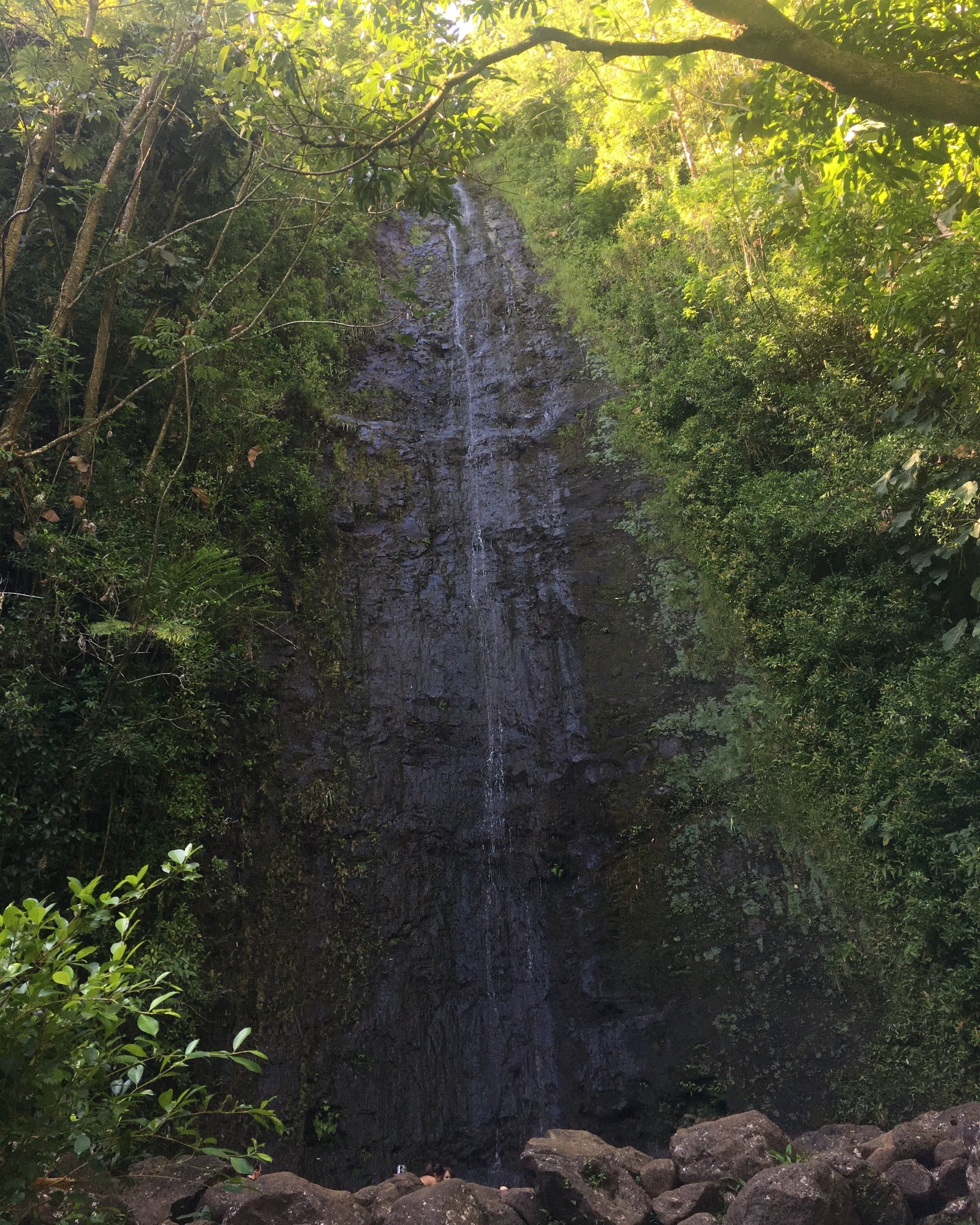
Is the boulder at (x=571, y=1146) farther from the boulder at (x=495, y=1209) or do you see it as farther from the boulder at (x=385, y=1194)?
the boulder at (x=385, y=1194)

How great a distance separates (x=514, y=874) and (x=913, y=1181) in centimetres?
410

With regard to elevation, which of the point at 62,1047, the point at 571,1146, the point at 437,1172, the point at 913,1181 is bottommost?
the point at 437,1172

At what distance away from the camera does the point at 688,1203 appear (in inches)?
165

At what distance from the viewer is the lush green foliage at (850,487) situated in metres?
5.47

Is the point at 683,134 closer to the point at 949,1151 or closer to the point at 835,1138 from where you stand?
the point at 835,1138

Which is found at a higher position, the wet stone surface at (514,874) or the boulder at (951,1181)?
the wet stone surface at (514,874)

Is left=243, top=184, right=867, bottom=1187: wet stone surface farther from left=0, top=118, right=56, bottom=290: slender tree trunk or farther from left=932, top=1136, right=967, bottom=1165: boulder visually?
left=0, top=118, right=56, bottom=290: slender tree trunk

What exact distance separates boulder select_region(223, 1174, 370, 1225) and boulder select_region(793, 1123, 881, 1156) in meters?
2.76

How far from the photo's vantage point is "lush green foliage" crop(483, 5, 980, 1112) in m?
5.47

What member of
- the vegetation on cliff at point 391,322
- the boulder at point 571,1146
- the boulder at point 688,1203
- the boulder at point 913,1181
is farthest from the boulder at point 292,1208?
the boulder at point 913,1181

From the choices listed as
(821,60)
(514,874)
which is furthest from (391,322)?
(514,874)

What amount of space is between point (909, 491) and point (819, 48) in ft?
12.5

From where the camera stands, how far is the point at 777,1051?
598 cm

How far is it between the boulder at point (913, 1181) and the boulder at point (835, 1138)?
72cm
